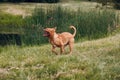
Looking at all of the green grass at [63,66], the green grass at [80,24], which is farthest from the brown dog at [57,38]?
the green grass at [80,24]

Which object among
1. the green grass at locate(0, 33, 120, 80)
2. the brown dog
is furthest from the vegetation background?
the brown dog

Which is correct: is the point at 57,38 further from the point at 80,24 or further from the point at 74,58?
the point at 80,24

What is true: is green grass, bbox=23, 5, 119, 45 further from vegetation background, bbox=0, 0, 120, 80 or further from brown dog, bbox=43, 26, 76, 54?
brown dog, bbox=43, 26, 76, 54

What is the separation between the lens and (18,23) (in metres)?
26.6

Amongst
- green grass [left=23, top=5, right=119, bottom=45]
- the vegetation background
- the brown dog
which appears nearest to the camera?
the vegetation background

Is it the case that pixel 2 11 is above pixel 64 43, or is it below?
below

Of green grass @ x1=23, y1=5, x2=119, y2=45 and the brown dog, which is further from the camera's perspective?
green grass @ x1=23, y1=5, x2=119, y2=45

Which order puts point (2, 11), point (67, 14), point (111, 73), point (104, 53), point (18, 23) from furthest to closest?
point (2, 11)
point (18, 23)
point (67, 14)
point (104, 53)
point (111, 73)

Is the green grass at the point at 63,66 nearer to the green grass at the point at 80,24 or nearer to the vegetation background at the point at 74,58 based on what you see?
the vegetation background at the point at 74,58

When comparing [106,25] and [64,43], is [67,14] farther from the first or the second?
[64,43]

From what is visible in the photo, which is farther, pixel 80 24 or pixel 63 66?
pixel 80 24

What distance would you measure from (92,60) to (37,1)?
24.5m

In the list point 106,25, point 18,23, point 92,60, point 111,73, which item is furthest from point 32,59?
point 18,23

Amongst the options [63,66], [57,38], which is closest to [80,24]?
[57,38]
